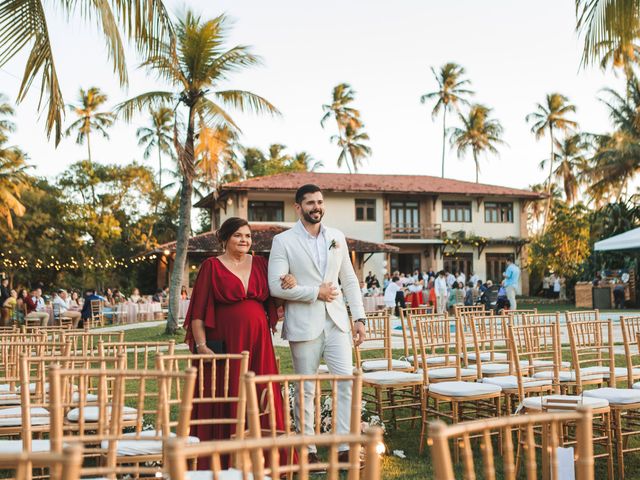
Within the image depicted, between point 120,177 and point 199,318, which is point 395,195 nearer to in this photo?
point 120,177

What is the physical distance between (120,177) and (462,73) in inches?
985

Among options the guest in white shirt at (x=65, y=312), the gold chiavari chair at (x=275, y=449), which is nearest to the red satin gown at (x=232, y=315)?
the gold chiavari chair at (x=275, y=449)

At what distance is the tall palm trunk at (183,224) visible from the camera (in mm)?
16531

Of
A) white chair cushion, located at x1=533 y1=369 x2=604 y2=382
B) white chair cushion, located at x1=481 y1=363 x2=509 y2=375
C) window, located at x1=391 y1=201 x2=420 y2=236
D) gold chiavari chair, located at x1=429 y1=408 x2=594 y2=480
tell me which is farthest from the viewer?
window, located at x1=391 y1=201 x2=420 y2=236

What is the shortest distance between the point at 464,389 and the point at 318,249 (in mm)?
1685

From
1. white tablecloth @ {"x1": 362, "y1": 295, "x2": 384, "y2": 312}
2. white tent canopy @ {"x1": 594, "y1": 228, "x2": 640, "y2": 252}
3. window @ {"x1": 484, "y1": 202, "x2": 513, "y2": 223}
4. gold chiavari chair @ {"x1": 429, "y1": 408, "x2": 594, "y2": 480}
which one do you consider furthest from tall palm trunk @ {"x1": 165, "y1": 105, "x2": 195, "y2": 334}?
window @ {"x1": 484, "y1": 202, "x2": 513, "y2": 223}

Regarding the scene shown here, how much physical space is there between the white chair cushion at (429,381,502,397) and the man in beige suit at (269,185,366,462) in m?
0.95

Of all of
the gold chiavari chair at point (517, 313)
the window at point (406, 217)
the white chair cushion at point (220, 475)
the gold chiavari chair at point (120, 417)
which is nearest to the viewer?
the gold chiavari chair at point (120, 417)

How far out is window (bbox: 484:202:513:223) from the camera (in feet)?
134

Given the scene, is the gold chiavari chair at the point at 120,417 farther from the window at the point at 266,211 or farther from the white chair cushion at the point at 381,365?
the window at the point at 266,211

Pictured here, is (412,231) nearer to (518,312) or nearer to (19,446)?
(518,312)

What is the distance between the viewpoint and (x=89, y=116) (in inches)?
1676

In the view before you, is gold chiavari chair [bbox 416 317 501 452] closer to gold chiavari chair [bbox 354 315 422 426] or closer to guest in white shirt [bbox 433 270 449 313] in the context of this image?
gold chiavari chair [bbox 354 315 422 426]

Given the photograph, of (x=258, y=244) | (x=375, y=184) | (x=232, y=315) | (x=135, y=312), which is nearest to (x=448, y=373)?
(x=232, y=315)
